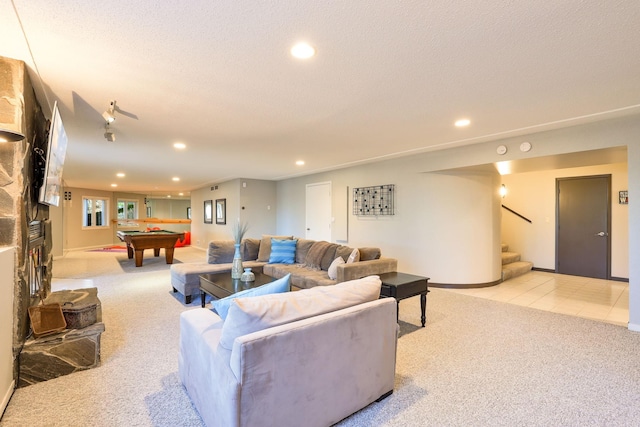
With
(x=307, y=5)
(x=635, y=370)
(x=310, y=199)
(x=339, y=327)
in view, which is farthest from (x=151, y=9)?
(x=310, y=199)

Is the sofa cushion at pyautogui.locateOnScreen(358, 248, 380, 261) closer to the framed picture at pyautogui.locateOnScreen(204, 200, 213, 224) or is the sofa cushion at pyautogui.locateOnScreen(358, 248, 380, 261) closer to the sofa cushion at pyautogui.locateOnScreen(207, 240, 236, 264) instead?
the sofa cushion at pyautogui.locateOnScreen(207, 240, 236, 264)

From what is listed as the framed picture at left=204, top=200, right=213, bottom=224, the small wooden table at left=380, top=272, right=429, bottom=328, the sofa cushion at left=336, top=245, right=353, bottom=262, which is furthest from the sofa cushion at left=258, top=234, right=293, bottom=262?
the framed picture at left=204, top=200, right=213, bottom=224

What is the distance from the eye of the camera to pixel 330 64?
2.25 metres

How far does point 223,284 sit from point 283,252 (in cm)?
156

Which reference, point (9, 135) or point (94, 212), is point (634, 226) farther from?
point (94, 212)

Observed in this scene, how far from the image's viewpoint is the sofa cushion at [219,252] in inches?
192

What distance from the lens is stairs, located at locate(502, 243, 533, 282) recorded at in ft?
19.3

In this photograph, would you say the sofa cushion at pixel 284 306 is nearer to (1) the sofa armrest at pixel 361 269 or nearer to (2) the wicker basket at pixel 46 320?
(1) the sofa armrest at pixel 361 269

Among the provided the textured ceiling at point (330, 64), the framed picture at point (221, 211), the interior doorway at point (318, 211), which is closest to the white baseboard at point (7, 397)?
the textured ceiling at point (330, 64)

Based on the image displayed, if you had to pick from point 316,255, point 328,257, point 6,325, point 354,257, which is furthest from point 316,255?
point 6,325

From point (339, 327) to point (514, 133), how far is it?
A: 3687mm

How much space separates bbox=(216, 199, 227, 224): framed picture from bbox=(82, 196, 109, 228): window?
211 inches

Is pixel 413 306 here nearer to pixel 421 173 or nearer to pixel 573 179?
pixel 421 173

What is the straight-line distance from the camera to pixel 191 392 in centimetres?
200
